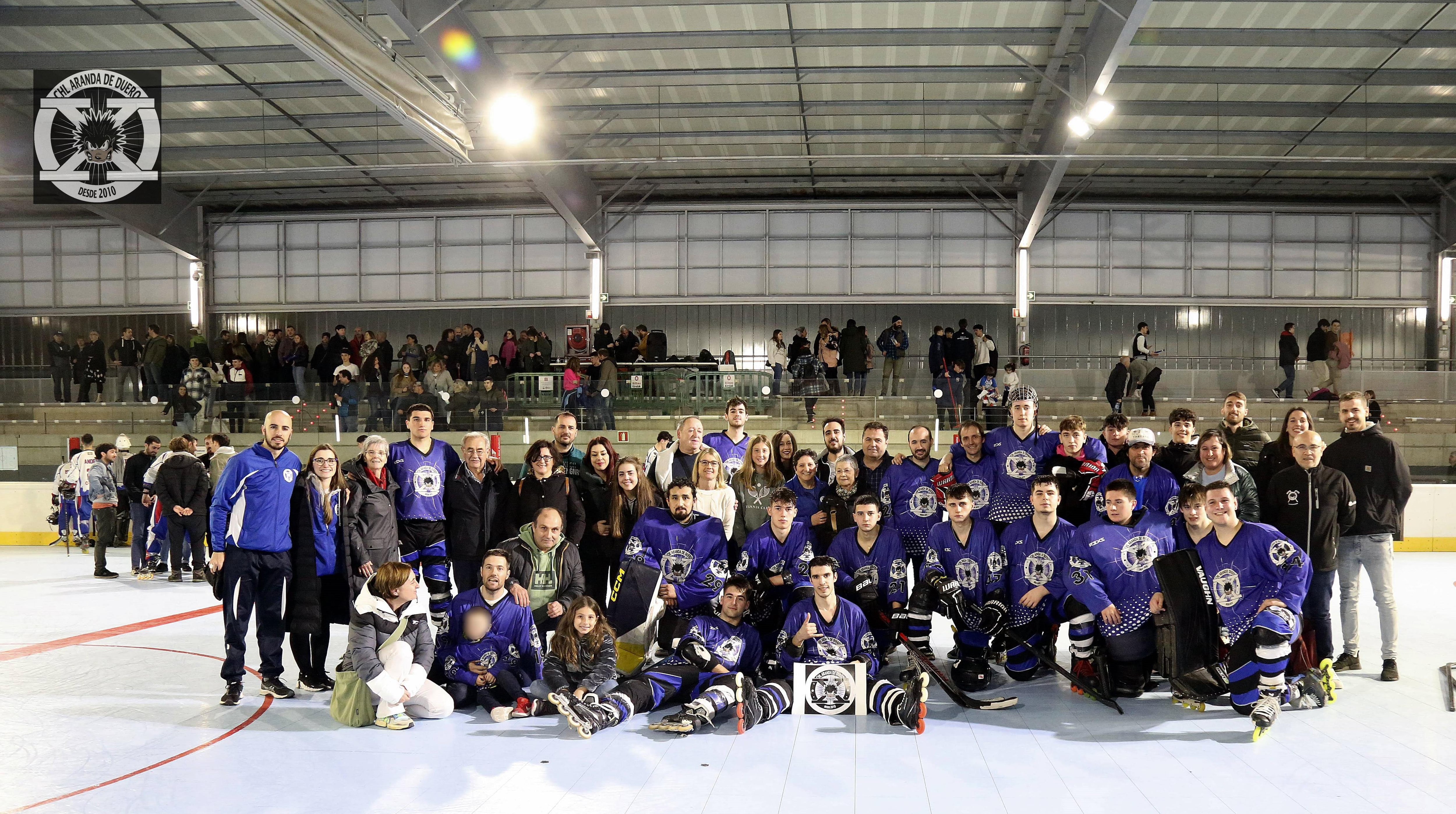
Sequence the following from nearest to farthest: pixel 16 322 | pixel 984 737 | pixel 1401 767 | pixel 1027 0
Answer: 1. pixel 1401 767
2. pixel 984 737
3. pixel 1027 0
4. pixel 16 322

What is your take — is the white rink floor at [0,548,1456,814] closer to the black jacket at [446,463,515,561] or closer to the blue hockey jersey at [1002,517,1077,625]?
the blue hockey jersey at [1002,517,1077,625]

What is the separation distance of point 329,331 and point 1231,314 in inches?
869

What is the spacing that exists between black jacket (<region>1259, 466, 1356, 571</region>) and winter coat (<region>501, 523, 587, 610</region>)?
4562mm

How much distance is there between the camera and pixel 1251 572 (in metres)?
5.41

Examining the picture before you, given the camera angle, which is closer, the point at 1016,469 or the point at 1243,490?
the point at 1243,490

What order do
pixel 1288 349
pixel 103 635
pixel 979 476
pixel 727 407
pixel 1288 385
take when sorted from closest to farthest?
pixel 979 476
pixel 103 635
pixel 727 407
pixel 1288 385
pixel 1288 349


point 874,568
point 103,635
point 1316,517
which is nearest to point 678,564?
point 874,568

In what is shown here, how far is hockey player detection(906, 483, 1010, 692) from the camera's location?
5855 millimetres

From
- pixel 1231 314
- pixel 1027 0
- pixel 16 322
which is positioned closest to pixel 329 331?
pixel 16 322

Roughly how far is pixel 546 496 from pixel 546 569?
648mm

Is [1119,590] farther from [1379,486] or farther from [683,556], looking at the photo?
[683,556]

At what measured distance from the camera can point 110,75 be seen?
14.9 metres

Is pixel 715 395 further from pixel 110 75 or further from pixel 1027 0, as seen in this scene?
pixel 110 75

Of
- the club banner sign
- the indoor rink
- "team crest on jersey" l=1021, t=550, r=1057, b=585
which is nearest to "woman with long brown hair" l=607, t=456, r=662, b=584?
the indoor rink
